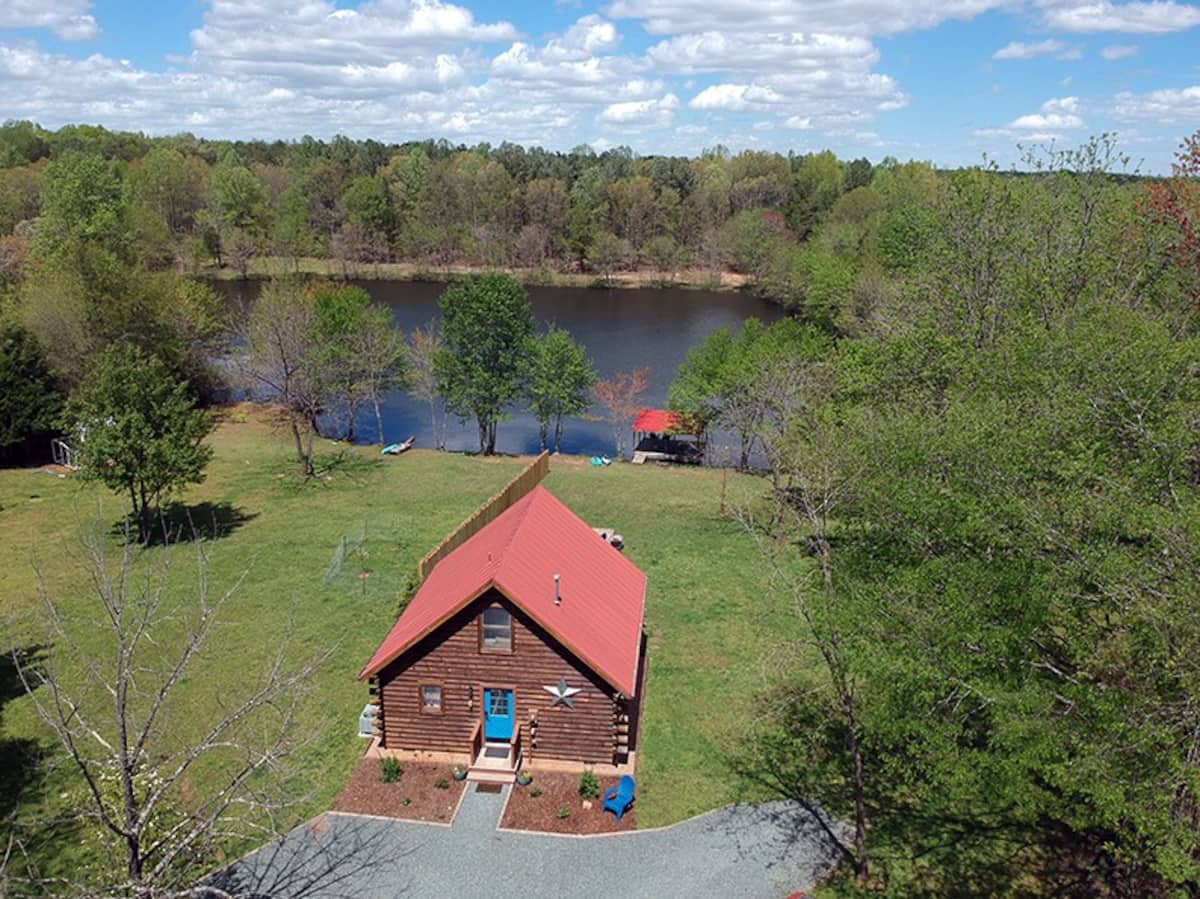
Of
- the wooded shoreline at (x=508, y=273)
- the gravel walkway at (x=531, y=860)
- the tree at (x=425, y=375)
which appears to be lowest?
the gravel walkway at (x=531, y=860)

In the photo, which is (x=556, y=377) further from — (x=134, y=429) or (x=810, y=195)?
(x=810, y=195)

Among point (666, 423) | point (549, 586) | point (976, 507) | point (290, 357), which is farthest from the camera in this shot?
point (666, 423)

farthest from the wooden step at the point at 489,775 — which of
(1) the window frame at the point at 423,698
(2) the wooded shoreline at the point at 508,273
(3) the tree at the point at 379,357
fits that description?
(2) the wooded shoreline at the point at 508,273

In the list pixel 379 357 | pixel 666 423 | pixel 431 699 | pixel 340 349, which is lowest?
pixel 431 699

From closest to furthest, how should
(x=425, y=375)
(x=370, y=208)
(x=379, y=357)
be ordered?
(x=379, y=357)
(x=425, y=375)
(x=370, y=208)

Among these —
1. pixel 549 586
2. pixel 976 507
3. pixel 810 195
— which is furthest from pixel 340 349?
pixel 810 195

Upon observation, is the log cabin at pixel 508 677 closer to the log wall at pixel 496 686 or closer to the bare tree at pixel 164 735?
the log wall at pixel 496 686
